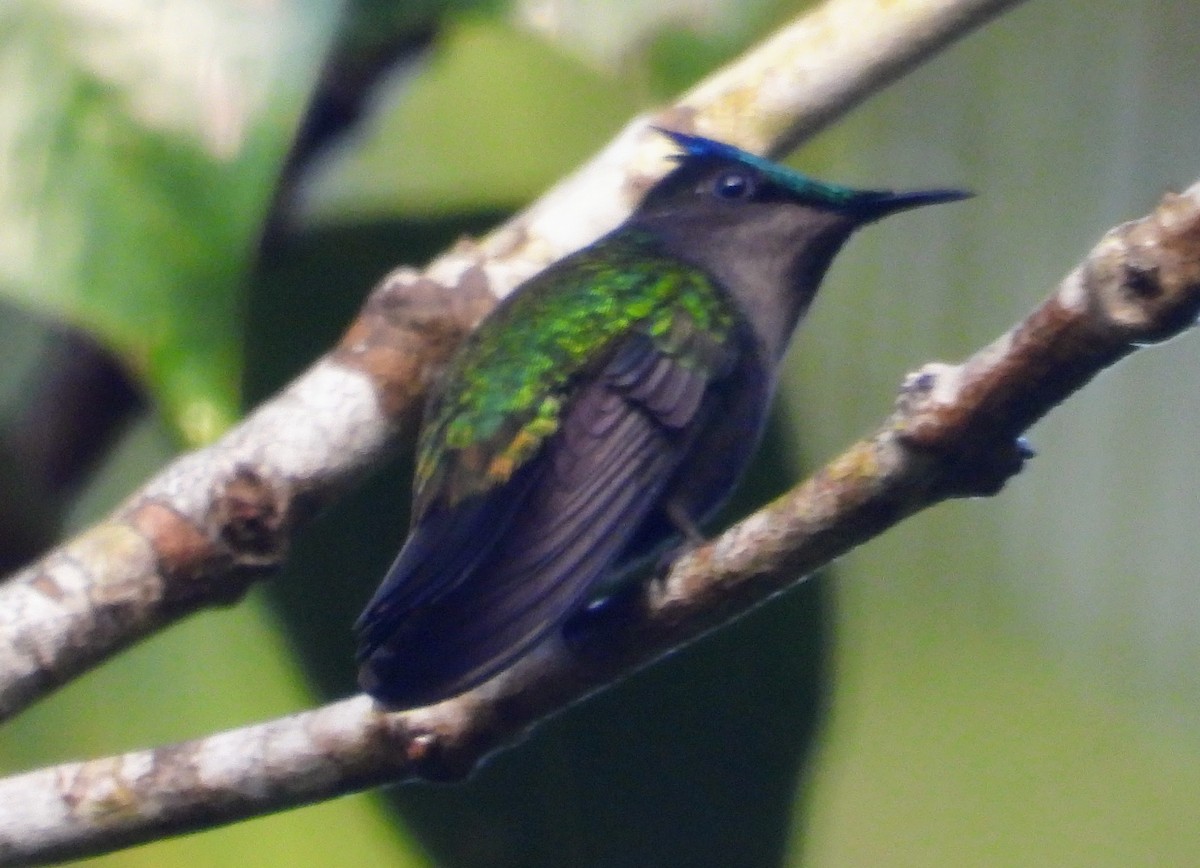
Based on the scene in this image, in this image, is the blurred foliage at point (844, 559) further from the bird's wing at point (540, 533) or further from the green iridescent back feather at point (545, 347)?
the bird's wing at point (540, 533)

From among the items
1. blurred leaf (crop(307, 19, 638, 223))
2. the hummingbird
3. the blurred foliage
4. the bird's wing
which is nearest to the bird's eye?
the hummingbird

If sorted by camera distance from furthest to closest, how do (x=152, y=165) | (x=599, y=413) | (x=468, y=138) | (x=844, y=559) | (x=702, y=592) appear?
(x=468, y=138) → (x=844, y=559) → (x=152, y=165) → (x=599, y=413) → (x=702, y=592)

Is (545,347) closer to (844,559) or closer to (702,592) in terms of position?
(702,592)

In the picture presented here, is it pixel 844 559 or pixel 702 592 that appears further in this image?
pixel 844 559

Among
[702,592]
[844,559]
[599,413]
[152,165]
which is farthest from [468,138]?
[702,592]

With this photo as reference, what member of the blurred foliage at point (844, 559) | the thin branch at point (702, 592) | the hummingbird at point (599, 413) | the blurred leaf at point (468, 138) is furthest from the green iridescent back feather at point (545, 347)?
the blurred leaf at point (468, 138)

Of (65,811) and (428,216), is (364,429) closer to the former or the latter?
(65,811)

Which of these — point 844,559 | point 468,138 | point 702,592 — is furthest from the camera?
point 468,138

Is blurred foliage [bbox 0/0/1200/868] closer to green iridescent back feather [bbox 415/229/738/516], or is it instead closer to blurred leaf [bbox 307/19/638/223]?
blurred leaf [bbox 307/19/638/223]
